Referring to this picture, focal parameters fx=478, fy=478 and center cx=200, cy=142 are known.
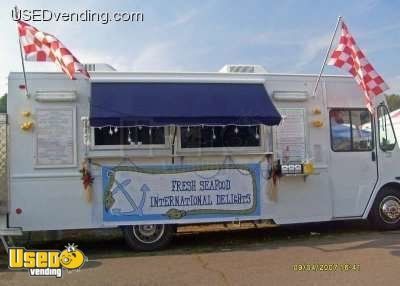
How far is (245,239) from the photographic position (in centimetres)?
866

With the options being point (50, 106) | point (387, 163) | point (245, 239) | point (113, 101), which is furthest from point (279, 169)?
point (50, 106)

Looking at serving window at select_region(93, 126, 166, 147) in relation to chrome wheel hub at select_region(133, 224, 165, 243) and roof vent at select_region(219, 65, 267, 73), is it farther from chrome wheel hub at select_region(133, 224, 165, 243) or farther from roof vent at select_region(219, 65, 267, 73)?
roof vent at select_region(219, 65, 267, 73)

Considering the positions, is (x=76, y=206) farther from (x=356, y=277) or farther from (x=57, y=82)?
(x=356, y=277)

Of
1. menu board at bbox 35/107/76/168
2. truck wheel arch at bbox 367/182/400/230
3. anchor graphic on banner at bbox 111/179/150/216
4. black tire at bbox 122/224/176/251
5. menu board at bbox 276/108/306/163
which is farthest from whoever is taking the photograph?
truck wheel arch at bbox 367/182/400/230

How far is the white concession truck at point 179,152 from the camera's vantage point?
7.38 m

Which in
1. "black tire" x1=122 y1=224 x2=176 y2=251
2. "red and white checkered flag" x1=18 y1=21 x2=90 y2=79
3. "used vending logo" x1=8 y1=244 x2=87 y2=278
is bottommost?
"used vending logo" x1=8 y1=244 x2=87 y2=278

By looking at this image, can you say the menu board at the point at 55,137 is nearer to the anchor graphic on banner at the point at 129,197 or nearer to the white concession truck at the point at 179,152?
the white concession truck at the point at 179,152

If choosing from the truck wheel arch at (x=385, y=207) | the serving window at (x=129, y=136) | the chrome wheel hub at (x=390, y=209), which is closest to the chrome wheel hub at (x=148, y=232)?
the serving window at (x=129, y=136)

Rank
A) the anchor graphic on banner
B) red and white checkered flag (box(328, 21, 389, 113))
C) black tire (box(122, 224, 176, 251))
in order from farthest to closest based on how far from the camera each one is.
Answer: red and white checkered flag (box(328, 21, 389, 113)), black tire (box(122, 224, 176, 251)), the anchor graphic on banner

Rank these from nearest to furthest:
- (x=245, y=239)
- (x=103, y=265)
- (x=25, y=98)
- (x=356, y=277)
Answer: (x=356, y=277)
(x=103, y=265)
(x=25, y=98)
(x=245, y=239)

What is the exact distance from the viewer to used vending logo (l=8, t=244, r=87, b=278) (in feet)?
21.8

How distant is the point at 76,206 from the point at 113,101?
1733mm

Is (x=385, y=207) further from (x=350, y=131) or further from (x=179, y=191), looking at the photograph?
(x=179, y=191)

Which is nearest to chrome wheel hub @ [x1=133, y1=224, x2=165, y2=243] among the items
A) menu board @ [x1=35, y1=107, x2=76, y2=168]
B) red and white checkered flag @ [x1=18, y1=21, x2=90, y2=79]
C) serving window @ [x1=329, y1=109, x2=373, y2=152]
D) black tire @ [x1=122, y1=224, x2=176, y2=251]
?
black tire @ [x1=122, y1=224, x2=176, y2=251]
